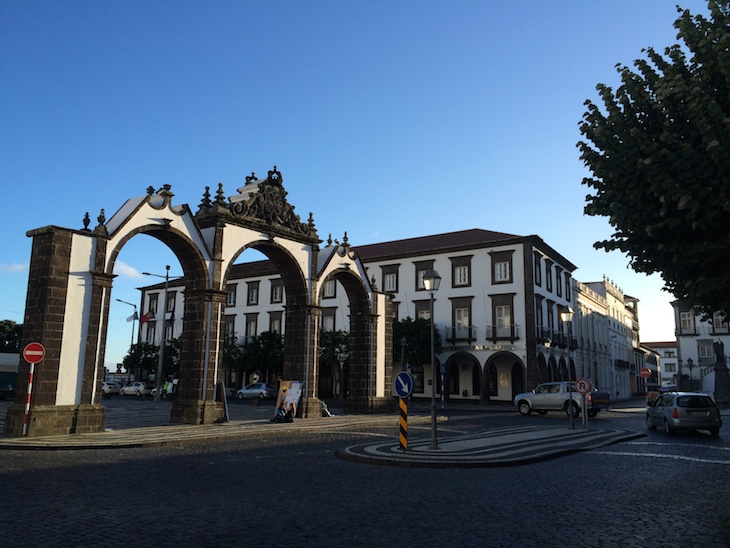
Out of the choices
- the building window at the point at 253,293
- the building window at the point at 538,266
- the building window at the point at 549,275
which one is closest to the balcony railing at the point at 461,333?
the building window at the point at 538,266

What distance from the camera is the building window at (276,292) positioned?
54.7 metres

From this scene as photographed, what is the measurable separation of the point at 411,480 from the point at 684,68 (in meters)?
7.86

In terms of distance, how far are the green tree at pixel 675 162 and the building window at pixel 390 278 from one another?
127 ft

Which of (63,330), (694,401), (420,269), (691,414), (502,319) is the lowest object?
(691,414)

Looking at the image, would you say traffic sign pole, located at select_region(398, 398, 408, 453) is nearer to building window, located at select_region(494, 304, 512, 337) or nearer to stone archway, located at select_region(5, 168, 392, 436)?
stone archway, located at select_region(5, 168, 392, 436)

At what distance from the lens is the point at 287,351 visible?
84.3 ft

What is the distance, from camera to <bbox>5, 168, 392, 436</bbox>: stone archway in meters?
16.8

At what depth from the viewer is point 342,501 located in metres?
8.23

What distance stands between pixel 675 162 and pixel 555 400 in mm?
24035

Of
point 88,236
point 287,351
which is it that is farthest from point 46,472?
point 287,351

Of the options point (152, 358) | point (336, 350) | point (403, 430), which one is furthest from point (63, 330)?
point (152, 358)

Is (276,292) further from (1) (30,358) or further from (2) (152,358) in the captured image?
(1) (30,358)

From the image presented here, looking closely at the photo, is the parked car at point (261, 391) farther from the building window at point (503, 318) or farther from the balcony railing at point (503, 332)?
the building window at point (503, 318)

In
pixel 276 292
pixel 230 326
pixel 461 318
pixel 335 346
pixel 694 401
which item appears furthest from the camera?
pixel 230 326
